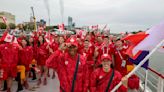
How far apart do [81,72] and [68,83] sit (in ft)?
0.88

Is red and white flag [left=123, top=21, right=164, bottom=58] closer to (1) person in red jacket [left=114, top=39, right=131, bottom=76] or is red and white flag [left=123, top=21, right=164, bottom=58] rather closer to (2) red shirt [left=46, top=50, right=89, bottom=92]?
(2) red shirt [left=46, top=50, right=89, bottom=92]

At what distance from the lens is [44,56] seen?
1008 cm

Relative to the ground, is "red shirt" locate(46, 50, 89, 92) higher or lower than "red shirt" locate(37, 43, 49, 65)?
higher

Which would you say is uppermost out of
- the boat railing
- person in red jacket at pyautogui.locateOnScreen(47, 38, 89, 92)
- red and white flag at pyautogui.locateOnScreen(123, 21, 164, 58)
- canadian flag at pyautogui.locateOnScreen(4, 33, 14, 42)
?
red and white flag at pyautogui.locateOnScreen(123, 21, 164, 58)

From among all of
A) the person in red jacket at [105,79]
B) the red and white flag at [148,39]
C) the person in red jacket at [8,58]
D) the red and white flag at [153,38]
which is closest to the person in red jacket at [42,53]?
the person in red jacket at [8,58]

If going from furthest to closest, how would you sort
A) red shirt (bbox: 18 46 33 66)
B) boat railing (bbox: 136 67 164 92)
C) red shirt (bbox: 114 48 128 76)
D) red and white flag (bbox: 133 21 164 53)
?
1. red shirt (bbox: 18 46 33 66)
2. red shirt (bbox: 114 48 128 76)
3. boat railing (bbox: 136 67 164 92)
4. red and white flag (bbox: 133 21 164 53)

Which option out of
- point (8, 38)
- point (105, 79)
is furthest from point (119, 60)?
point (8, 38)

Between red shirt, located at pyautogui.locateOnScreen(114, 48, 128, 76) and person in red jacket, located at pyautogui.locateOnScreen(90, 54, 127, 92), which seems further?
red shirt, located at pyautogui.locateOnScreen(114, 48, 128, 76)

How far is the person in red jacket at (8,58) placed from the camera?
7.89 meters

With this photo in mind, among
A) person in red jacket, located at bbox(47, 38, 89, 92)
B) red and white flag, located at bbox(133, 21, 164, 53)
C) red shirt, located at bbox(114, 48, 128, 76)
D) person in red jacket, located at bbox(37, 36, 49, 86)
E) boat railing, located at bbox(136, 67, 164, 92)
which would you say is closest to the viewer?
person in red jacket, located at bbox(47, 38, 89, 92)

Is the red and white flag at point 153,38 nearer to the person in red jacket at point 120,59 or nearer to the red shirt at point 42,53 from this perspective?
the person in red jacket at point 120,59

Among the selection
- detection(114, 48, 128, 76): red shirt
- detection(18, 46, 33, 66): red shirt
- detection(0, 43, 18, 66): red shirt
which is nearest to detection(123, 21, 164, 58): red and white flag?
detection(114, 48, 128, 76): red shirt

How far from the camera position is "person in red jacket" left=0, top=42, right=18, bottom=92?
7891mm

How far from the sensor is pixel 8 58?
7926mm
